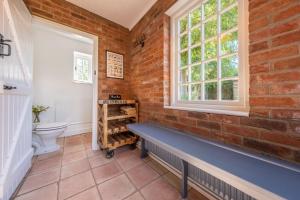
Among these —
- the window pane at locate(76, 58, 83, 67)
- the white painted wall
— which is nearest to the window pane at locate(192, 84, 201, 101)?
the white painted wall

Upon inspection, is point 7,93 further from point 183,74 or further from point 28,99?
point 183,74

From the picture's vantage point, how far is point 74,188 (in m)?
1.29

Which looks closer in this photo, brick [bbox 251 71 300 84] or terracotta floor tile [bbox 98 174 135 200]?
brick [bbox 251 71 300 84]

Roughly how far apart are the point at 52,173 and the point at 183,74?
204cm

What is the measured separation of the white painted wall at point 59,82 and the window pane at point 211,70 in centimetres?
295

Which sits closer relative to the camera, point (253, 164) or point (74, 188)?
point (253, 164)

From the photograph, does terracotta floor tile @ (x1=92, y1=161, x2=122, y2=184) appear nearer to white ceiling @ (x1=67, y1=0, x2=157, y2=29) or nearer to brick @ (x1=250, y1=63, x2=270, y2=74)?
brick @ (x1=250, y1=63, x2=270, y2=74)

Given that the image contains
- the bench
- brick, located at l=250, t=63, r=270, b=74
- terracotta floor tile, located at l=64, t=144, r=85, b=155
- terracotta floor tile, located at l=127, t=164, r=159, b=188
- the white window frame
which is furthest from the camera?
terracotta floor tile, located at l=64, t=144, r=85, b=155

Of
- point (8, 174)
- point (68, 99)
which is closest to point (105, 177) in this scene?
point (8, 174)

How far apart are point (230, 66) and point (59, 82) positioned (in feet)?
10.9

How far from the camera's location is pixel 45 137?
2.08m

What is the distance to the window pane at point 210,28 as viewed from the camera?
4.45ft

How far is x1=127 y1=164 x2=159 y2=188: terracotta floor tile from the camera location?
4.56 ft

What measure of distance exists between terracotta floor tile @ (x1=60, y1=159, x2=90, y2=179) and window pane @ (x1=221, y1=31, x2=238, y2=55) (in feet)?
6.88
